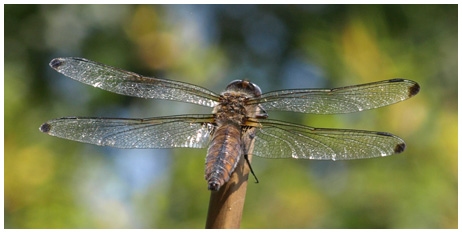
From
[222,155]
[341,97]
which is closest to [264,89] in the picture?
[341,97]

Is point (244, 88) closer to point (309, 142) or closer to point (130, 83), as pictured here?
point (309, 142)

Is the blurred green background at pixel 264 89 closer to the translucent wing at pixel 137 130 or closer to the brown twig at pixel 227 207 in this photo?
the translucent wing at pixel 137 130

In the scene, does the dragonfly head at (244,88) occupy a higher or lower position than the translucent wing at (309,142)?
higher

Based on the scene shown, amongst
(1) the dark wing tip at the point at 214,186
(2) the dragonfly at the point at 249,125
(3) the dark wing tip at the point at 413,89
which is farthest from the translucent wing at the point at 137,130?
(3) the dark wing tip at the point at 413,89

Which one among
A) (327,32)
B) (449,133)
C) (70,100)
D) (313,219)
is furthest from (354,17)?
(70,100)

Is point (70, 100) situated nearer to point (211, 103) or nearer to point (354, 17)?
point (211, 103)

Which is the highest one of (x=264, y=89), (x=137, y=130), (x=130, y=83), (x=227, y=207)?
(x=264, y=89)
